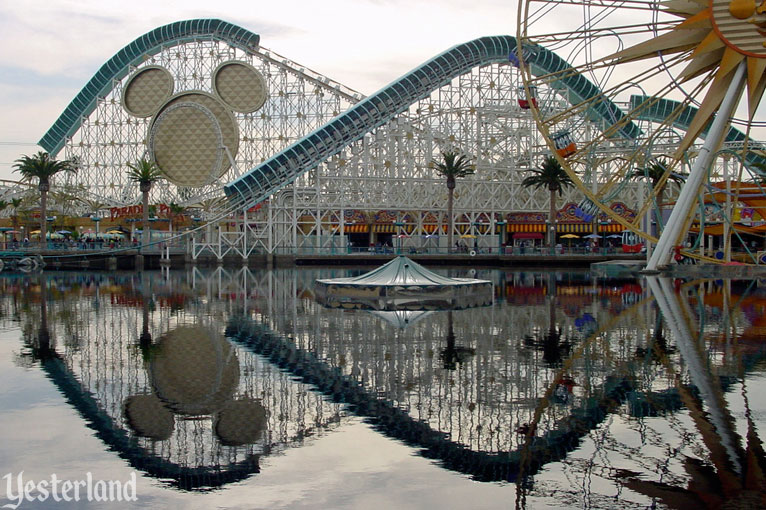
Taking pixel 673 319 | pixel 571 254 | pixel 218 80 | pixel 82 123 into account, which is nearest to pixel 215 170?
pixel 218 80

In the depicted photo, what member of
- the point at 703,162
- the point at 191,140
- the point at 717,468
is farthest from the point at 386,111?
the point at 717,468

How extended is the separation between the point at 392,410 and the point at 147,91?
272ft

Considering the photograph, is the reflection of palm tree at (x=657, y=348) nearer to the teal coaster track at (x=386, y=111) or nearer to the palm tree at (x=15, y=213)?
the teal coaster track at (x=386, y=111)

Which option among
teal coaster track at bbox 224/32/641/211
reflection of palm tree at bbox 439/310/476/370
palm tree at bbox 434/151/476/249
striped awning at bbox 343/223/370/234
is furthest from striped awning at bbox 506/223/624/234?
reflection of palm tree at bbox 439/310/476/370

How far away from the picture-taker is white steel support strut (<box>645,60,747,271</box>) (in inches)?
1507

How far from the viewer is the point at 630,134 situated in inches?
3142

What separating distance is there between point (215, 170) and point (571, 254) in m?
36.8

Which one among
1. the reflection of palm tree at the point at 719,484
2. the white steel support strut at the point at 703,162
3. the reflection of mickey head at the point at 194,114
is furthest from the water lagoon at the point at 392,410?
the reflection of mickey head at the point at 194,114

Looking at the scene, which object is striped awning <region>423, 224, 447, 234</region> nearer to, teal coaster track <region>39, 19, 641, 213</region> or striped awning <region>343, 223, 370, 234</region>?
striped awning <region>343, 223, 370, 234</region>

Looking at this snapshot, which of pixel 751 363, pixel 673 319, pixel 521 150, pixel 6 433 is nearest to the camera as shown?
pixel 6 433

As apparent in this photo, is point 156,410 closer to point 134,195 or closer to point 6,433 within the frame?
point 6,433

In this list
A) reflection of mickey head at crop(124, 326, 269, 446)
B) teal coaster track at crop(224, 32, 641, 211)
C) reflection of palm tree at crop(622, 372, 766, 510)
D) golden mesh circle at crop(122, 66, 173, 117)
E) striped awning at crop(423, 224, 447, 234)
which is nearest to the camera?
reflection of palm tree at crop(622, 372, 766, 510)

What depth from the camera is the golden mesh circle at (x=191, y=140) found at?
86.8m

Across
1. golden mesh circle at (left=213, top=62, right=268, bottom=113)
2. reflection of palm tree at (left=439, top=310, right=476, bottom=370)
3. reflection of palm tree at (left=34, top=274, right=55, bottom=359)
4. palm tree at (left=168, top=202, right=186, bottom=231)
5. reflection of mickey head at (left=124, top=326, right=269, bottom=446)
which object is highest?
golden mesh circle at (left=213, top=62, right=268, bottom=113)
